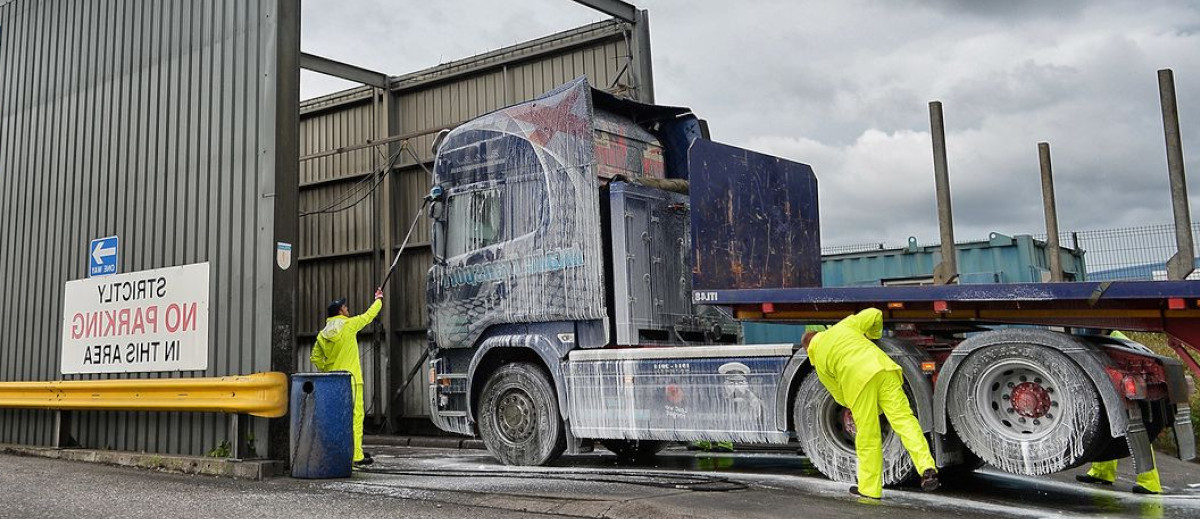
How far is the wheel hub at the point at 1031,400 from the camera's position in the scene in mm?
6312

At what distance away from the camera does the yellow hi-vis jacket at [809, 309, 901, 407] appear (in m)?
6.52

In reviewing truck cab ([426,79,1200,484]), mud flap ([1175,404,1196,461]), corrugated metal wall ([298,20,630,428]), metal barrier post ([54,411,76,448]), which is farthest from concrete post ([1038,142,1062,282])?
metal barrier post ([54,411,76,448])

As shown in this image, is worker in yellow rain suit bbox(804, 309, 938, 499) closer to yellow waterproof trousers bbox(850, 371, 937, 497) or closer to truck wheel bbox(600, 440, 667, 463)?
yellow waterproof trousers bbox(850, 371, 937, 497)

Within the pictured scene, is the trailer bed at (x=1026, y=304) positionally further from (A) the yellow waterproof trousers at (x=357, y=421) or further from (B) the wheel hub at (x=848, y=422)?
(A) the yellow waterproof trousers at (x=357, y=421)

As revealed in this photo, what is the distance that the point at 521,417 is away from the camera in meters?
9.06

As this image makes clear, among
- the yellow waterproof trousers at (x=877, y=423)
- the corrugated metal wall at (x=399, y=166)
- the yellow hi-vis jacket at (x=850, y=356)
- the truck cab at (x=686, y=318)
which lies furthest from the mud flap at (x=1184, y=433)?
the corrugated metal wall at (x=399, y=166)

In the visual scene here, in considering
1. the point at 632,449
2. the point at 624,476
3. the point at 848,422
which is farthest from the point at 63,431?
the point at 848,422

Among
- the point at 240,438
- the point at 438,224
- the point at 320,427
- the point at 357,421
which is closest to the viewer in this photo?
the point at 320,427

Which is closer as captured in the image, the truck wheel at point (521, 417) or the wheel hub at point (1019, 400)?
the wheel hub at point (1019, 400)

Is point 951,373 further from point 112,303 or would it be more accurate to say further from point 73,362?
point 73,362

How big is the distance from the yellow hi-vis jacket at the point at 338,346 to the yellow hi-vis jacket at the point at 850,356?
4.32 meters

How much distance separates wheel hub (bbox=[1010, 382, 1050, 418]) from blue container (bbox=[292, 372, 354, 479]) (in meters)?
5.07

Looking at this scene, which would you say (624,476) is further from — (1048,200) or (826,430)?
(1048,200)

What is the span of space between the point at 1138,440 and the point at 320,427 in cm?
585
